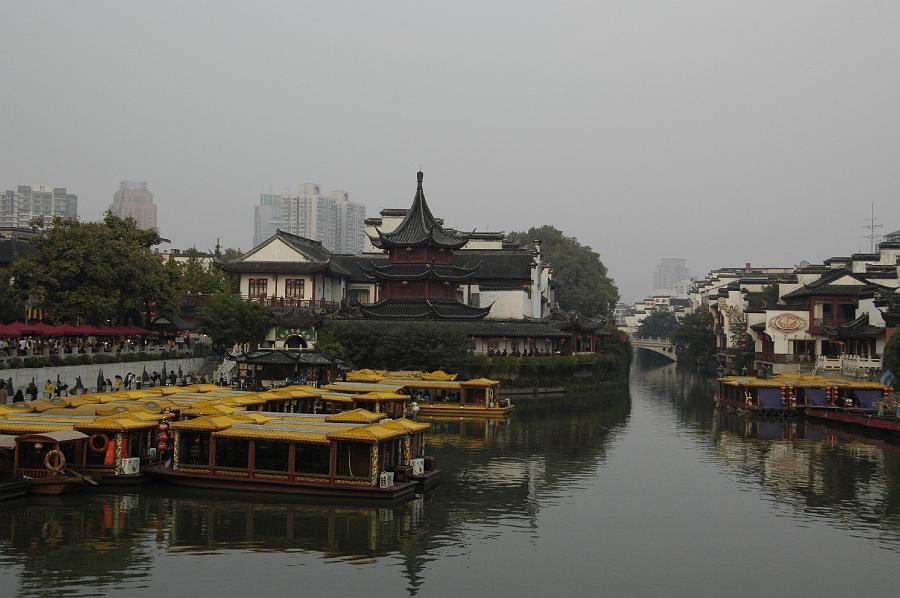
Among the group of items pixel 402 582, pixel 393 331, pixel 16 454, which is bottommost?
pixel 402 582

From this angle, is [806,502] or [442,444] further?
[442,444]

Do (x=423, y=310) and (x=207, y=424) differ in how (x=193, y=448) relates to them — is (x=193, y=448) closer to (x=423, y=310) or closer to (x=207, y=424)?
(x=207, y=424)

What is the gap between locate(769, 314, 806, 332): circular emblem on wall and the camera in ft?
257

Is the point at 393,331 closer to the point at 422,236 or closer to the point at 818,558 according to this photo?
the point at 422,236

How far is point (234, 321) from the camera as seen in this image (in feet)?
223

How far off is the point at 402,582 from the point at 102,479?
12.1 metres

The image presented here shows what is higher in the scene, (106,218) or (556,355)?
(106,218)

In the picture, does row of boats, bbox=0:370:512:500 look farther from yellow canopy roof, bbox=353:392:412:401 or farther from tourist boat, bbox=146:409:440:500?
yellow canopy roof, bbox=353:392:412:401

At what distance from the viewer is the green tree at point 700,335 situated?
12381 centimetres

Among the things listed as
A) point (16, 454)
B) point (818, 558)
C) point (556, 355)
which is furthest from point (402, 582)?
point (556, 355)

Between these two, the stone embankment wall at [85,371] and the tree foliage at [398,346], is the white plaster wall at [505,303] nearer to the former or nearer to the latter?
the tree foliage at [398,346]

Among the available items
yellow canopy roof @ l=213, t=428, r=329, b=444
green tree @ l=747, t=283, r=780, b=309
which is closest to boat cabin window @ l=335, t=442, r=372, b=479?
yellow canopy roof @ l=213, t=428, r=329, b=444

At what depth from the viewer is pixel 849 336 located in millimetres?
66938

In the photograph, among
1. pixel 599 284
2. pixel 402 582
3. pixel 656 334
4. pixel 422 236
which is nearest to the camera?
pixel 402 582
